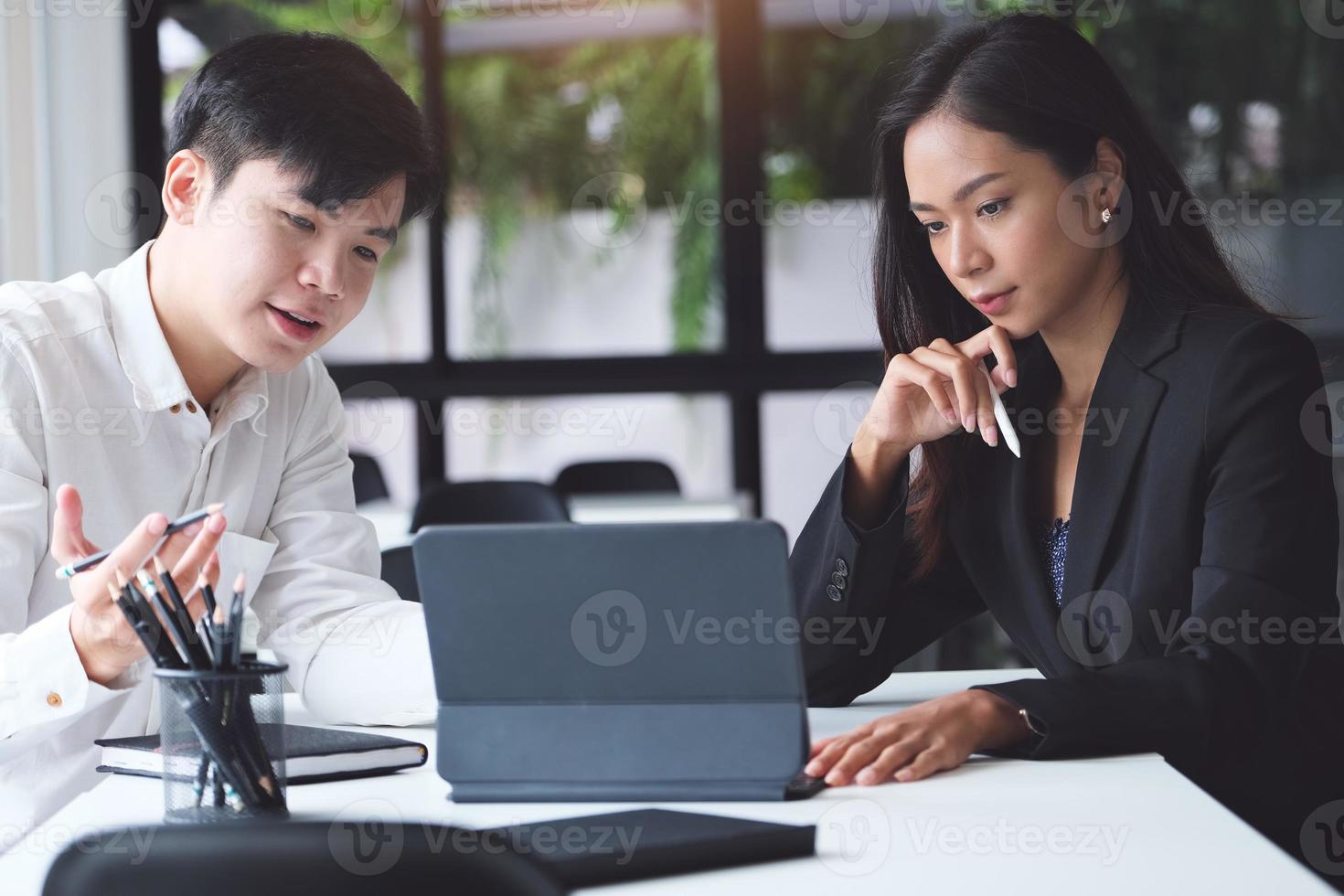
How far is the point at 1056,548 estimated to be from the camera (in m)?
1.73

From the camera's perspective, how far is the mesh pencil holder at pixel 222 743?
3.33 ft

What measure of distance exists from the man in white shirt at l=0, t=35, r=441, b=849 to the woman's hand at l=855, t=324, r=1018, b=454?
633 millimetres

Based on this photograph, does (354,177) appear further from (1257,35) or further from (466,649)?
(1257,35)

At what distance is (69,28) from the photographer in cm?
470

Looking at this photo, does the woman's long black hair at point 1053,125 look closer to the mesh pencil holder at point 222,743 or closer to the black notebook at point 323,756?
the black notebook at point 323,756

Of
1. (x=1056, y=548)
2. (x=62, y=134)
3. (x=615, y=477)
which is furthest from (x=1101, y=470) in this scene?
(x=62, y=134)

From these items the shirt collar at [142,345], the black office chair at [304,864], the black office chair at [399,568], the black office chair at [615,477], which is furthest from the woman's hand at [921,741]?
the black office chair at [615,477]

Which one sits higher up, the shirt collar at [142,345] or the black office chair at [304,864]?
the shirt collar at [142,345]

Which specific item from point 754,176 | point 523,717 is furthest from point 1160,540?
point 754,176

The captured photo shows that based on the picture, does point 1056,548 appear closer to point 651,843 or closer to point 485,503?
point 651,843

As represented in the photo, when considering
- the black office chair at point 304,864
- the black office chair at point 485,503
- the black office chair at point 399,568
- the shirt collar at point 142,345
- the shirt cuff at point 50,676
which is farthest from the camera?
the black office chair at point 485,503

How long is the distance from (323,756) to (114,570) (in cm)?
25

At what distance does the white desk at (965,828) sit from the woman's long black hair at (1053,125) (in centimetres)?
60

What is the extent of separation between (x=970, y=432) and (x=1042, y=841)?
0.82 metres
